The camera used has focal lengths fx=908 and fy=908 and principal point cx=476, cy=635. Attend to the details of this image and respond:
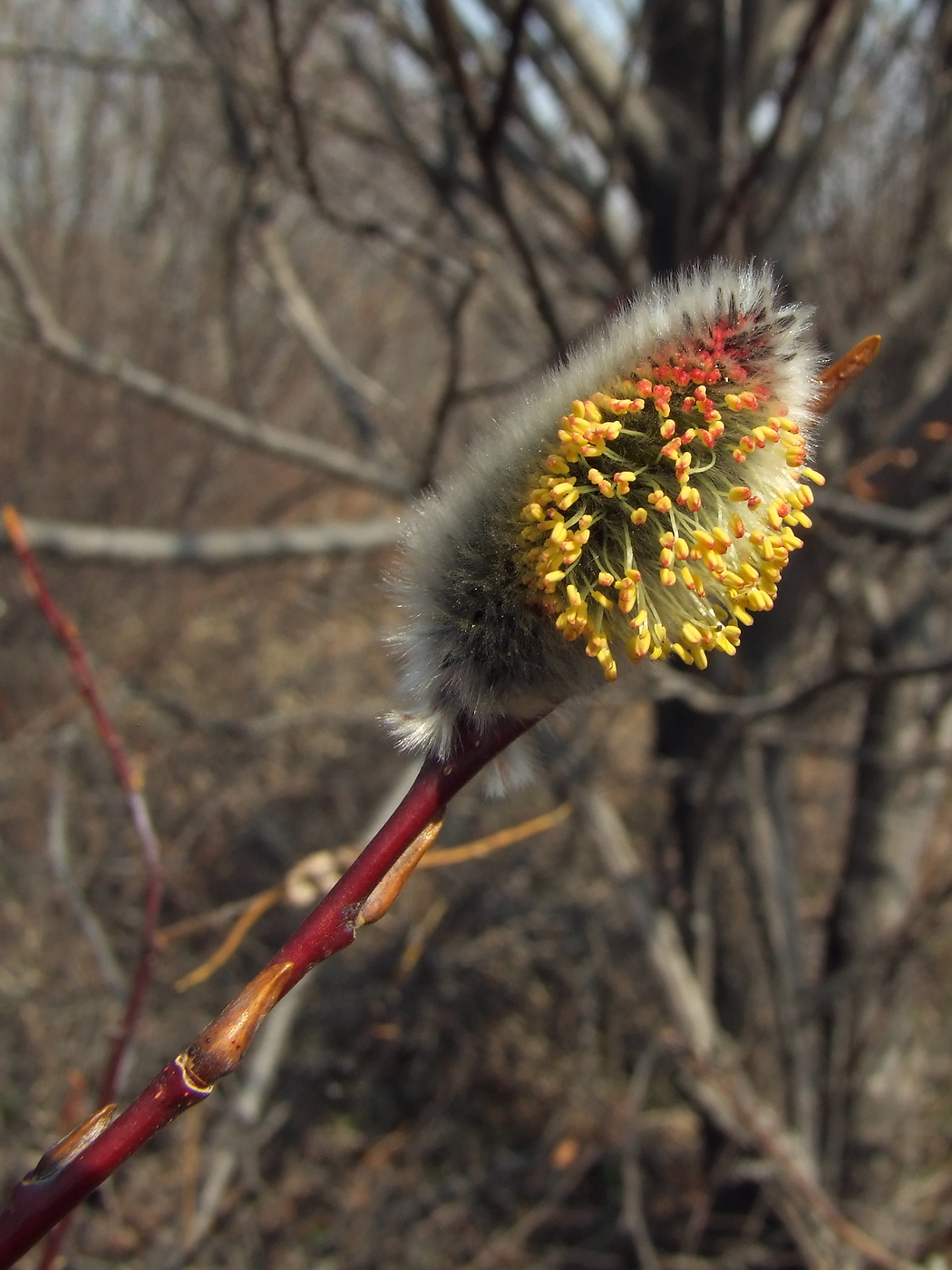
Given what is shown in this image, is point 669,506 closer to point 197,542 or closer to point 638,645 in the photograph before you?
point 638,645

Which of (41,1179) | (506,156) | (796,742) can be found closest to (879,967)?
(796,742)

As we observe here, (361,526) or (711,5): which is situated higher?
(711,5)

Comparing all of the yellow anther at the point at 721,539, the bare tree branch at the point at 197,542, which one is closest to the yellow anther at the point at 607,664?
the yellow anther at the point at 721,539

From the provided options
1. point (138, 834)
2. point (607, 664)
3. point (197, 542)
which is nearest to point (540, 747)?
point (607, 664)

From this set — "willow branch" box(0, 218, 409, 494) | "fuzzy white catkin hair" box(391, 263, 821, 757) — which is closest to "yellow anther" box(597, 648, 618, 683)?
"fuzzy white catkin hair" box(391, 263, 821, 757)

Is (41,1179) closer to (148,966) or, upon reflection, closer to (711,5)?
(148,966)

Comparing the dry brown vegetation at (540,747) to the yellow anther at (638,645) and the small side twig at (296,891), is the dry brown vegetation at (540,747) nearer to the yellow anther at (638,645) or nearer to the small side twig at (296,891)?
the small side twig at (296,891)
